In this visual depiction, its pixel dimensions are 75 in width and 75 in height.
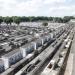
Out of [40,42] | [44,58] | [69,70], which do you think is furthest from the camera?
[40,42]

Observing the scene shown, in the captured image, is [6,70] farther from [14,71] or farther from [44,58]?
[44,58]

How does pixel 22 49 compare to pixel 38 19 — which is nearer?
pixel 22 49

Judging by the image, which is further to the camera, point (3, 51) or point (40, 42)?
point (40, 42)

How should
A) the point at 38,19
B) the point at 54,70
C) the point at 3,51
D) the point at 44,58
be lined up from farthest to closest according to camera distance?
the point at 38,19
the point at 3,51
the point at 44,58
the point at 54,70

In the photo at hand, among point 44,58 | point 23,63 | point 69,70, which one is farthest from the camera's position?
point 44,58

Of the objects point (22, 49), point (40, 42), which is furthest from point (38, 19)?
point (22, 49)

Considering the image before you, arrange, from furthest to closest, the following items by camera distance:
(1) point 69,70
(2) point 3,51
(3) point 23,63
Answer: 1. (2) point 3,51
2. (3) point 23,63
3. (1) point 69,70

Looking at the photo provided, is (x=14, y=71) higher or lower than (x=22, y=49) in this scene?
lower

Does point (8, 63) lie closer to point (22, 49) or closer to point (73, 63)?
point (22, 49)
